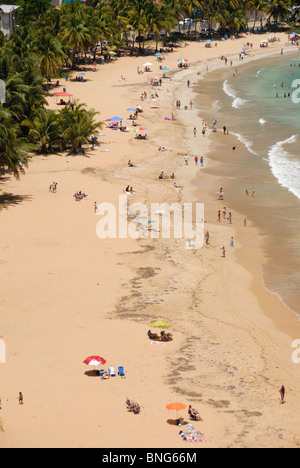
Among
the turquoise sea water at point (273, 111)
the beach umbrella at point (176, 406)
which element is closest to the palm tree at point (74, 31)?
the turquoise sea water at point (273, 111)

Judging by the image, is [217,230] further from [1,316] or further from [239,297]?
[1,316]

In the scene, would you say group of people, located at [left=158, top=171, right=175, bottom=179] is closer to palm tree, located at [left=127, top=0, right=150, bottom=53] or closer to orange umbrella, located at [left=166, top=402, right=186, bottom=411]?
orange umbrella, located at [left=166, top=402, right=186, bottom=411]

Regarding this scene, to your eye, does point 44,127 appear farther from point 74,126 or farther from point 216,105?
point 216,105

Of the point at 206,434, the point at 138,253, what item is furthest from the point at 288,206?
the point at 206,434

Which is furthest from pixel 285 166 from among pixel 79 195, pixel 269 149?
pixel 79 195

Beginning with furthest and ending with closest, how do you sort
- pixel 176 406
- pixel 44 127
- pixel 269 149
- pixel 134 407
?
1. pixel 269 149
2. pixel 44 127
3. pixel 134 407
4. pixel 176 406
